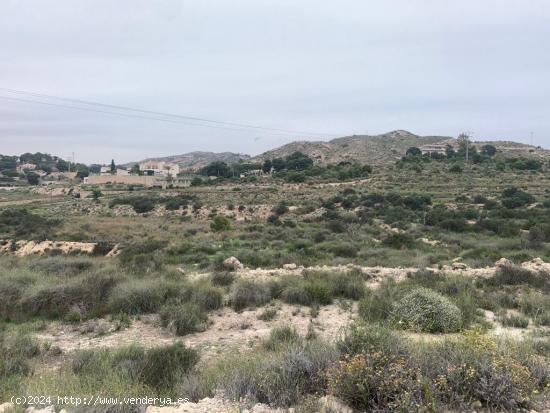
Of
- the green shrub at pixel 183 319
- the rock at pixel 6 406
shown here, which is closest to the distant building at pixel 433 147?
the green shrub at pixel 183 319

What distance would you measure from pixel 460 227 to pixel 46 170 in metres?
165

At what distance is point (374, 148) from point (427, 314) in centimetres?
12245

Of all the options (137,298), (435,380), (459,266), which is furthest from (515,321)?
(137,298)

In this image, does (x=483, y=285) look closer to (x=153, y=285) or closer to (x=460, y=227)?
(x=153, y=285)

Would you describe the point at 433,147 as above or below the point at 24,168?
above

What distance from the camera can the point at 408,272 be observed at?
16125 mm

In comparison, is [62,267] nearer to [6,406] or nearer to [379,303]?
[379,303]

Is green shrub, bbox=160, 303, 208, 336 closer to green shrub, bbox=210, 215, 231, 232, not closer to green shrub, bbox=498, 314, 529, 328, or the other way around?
green shrub, bbox=498, 314, 529, 328

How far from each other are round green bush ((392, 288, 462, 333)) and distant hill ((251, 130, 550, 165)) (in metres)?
96.3

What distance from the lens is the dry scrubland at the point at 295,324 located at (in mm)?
5047

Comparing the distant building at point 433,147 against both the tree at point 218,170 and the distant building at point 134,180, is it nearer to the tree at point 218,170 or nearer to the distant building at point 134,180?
the tree at point 218,170

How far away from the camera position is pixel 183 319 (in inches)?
383

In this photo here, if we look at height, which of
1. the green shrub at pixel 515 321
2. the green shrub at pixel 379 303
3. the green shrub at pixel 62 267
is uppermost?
the green shrub at pixel 379 303

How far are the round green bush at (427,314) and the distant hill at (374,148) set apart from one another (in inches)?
3792
